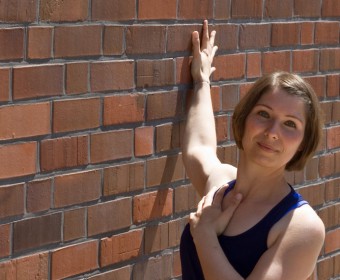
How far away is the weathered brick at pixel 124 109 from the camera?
141 inches

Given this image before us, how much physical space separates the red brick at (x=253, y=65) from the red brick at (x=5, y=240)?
1.59m

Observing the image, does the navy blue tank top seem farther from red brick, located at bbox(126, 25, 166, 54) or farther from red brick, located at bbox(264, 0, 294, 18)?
red brick, located at bbox(264, 0, 294, 18)

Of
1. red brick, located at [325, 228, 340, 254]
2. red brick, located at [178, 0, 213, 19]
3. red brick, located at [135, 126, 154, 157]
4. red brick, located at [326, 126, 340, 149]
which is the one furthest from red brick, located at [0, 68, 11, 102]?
red brick, located at [325, 228, 340, 254]

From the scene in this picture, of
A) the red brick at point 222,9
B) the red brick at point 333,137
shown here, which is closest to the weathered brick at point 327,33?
the red brick at point 333,137

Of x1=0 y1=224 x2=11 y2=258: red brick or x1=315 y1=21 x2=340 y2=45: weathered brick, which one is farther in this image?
x1=315 y1=21 x2=340 y2=45: weathered brick

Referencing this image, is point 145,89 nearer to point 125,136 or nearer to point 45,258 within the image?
point 125,136

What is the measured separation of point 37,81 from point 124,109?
494 millimetres

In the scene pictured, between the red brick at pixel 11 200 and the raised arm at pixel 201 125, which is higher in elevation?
the raised arm at pixel 201 125

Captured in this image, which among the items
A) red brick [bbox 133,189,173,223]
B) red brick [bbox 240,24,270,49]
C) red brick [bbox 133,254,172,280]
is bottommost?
red brick [bbox 133,254,172,280]

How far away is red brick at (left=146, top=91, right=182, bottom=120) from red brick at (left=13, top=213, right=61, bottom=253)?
2.12 ft

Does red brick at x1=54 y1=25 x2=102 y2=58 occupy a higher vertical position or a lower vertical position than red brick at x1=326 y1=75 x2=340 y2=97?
higher

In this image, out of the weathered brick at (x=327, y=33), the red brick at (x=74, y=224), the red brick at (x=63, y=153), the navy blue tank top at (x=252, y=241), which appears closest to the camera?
the navy blue tank top at (x=252, y=241)

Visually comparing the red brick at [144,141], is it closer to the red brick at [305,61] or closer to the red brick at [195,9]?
the red brick at [195,9]

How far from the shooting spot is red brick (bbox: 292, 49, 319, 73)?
4703 millimetres
